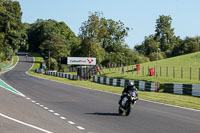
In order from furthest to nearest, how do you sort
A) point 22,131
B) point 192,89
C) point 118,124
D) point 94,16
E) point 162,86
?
point 94,16
point 162,86
point 192,89
point 118,124
point 22,131

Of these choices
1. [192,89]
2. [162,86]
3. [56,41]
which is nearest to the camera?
[192,89]

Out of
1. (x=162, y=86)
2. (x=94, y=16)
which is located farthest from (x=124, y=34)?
(x=162, y=86)

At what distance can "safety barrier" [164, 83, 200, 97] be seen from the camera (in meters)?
27.5

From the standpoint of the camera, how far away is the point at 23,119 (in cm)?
1279

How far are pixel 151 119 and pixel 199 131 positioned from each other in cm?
295

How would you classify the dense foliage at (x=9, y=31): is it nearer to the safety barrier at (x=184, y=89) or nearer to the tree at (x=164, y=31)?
the tree at (x=164, y=31)

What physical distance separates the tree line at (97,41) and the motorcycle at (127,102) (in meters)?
64.7

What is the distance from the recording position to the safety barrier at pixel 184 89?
90.1 feet

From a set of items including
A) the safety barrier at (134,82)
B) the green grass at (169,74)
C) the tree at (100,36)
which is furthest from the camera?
the tree at (100,36)

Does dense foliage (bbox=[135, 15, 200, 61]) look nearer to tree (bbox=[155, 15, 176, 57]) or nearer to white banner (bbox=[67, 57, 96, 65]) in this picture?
tree (bbox=[155, 15, 176, 57])

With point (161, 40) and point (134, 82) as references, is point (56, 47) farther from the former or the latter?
point (134, 82)

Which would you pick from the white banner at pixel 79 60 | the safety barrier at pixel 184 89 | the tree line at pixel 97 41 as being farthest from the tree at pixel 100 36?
the safety barrier at pixel 184 89

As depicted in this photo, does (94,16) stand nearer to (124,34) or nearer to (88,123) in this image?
(124,34)

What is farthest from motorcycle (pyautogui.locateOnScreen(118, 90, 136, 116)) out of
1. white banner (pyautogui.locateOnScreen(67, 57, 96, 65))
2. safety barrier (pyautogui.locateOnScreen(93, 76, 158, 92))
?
white banner (pyautogui.locateOnScreen(67, 57, 96, 65))
